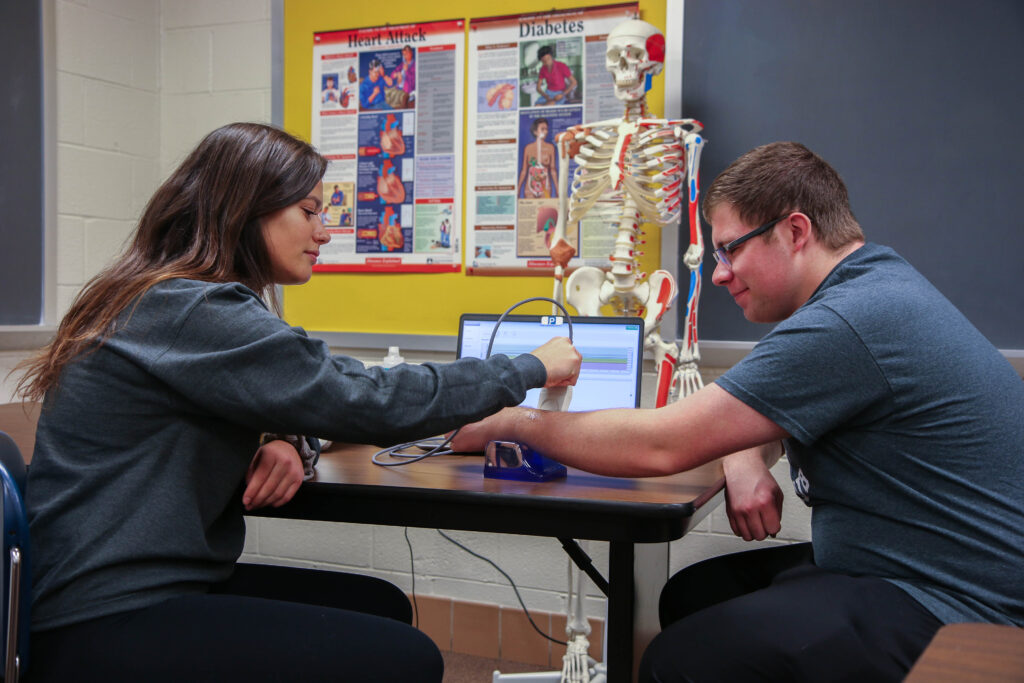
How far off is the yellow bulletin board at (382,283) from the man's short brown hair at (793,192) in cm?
110

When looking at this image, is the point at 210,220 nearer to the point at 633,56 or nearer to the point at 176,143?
the point at 633,56

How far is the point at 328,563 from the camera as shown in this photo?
9.50ft

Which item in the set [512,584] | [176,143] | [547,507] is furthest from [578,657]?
[176,143]

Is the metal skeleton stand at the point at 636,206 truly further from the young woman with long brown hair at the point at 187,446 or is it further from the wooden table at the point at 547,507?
the young woman with long brown hair at the point at 187,446

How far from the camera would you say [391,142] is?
2799 mm

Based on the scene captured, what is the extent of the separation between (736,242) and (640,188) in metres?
0.87

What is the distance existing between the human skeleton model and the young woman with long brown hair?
1092 mm

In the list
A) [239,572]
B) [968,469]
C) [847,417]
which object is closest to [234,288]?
[239,572]

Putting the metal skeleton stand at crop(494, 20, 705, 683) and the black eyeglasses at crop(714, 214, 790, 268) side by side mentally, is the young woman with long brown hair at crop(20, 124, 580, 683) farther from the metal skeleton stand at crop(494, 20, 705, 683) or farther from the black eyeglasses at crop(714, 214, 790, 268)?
the metal skeleton stand at crop(494, 20, 705, 683)

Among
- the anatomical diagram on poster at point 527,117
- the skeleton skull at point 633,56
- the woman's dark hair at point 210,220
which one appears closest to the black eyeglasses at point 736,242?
the woman's dark hair at point 210,220

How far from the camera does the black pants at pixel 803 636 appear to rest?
1037 millimetres

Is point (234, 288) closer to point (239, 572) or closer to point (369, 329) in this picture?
point (239, 572)

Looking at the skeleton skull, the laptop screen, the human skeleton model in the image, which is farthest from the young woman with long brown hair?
the skeleton skull

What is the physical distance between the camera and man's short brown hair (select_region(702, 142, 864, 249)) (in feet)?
4.47
